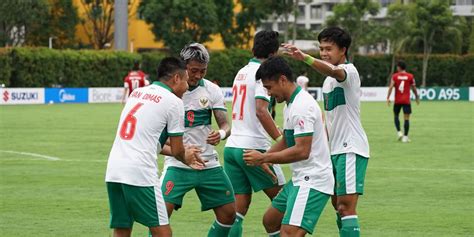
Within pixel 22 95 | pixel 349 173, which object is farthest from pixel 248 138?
pixel 22 95

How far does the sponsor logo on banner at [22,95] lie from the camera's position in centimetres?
5378

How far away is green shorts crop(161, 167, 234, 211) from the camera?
997cm

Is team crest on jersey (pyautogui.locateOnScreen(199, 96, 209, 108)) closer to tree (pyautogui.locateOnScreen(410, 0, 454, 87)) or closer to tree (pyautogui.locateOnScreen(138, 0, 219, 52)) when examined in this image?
tree (pyautogui.locateOnScreen(138, 0, 219, 52))

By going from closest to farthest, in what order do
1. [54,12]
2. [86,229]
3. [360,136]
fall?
1. [360,136]
2. [86,229]
3. [54,12]

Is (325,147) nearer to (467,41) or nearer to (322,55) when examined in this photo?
(322,55)

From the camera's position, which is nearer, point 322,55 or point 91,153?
point 322,55

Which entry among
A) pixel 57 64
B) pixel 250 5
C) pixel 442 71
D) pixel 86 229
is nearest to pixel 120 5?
pixel 57 64

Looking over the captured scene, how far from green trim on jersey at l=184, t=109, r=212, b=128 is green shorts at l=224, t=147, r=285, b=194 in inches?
16.1

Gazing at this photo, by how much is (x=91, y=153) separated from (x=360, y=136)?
534 inches

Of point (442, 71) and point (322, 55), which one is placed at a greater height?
point (322, 55)

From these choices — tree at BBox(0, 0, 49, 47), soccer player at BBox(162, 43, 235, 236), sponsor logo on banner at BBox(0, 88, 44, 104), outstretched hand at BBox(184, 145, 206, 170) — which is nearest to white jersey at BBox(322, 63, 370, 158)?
soccer player at BBox(162, 43, 235, 236)

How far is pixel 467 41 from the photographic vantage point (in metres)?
93.4

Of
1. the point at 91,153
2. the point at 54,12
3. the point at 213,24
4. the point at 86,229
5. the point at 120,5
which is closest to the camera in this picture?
the point at 86,229

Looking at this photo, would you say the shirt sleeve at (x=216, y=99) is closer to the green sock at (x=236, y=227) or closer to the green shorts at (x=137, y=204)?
the green sock at (x=236, y=227)
